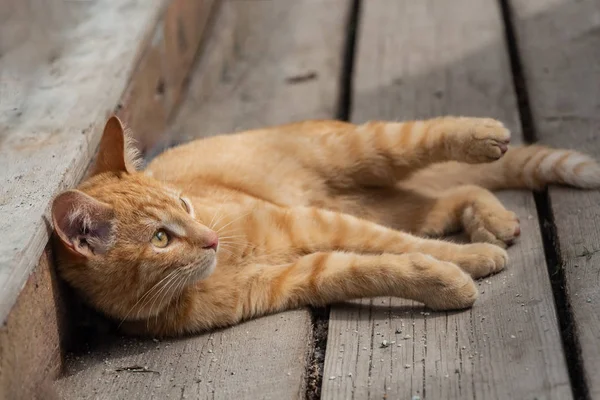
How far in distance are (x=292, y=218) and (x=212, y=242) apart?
0.40 meters

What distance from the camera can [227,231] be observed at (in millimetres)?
2537

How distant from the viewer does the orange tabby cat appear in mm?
2268

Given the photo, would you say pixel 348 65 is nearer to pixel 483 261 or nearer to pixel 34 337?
pixel 483 261

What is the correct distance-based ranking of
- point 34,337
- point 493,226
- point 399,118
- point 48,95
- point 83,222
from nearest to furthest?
point 34,337
point 83,222
point 493,226
point 48,95
point 399,118

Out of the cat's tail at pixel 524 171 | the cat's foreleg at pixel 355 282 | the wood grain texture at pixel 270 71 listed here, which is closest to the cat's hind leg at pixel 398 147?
the cat's tail at pixel 524 171

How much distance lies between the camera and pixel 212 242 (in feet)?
7.63

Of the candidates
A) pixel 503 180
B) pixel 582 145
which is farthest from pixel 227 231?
pixel 582 145

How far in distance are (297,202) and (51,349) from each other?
109 centimetres

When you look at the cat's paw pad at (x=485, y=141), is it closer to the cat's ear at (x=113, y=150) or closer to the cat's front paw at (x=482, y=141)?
the cat's front paw at (x=482, y=141)

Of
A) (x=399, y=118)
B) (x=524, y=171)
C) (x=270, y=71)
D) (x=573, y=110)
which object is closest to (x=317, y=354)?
(x=524, y=171)


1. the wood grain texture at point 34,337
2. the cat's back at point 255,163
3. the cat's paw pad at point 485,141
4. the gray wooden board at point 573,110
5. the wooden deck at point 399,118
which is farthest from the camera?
the cat's back at point 255,163

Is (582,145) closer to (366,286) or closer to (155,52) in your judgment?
(366,286)

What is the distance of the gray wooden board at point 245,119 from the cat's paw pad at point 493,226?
662 millimetres

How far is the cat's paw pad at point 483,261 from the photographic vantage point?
7.98ft
